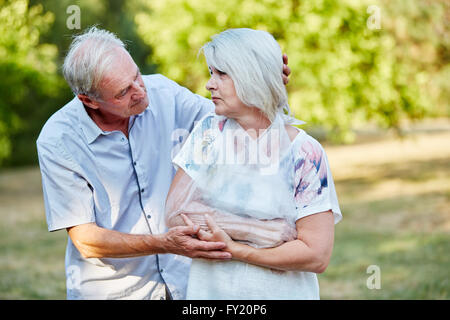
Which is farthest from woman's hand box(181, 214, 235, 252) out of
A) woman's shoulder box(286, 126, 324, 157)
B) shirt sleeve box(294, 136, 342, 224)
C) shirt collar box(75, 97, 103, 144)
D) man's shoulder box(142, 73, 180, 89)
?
man's shoulder box(142, 73, 180, 89)

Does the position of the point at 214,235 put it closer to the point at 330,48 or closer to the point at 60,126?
the point at 60,126

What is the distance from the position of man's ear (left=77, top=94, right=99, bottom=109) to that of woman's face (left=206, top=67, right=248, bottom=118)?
765 mm

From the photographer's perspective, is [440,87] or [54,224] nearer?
[54,224]

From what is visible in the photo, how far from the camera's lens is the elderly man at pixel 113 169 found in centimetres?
270

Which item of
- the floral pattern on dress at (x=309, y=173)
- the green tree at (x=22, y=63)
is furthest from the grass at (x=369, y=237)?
the floral pattern on dress at (x=309, y=173)

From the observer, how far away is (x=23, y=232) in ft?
35.9

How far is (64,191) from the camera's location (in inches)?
110

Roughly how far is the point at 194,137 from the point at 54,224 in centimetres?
87

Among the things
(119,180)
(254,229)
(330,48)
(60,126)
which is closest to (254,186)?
(254,229)

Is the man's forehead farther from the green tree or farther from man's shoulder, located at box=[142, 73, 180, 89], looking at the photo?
the green tree

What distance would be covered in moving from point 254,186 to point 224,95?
0.38m

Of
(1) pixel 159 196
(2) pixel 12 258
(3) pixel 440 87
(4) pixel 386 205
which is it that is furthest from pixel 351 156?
(1) pixel 159 196

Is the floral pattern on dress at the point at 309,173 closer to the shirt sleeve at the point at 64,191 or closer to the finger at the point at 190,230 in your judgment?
the finger at the point at 190,230

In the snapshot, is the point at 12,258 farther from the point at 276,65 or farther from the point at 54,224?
the point at 276,65
